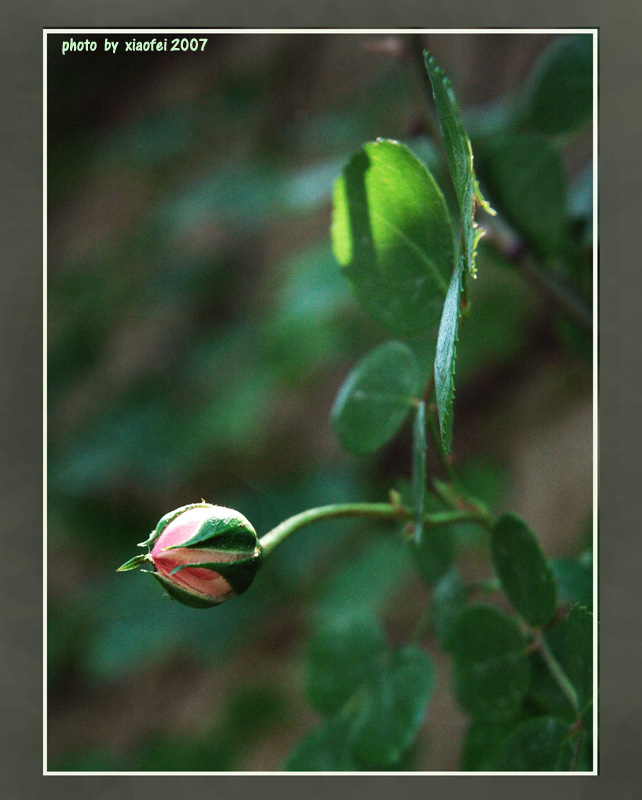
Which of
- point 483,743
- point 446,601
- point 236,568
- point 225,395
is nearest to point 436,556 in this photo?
point 446,601

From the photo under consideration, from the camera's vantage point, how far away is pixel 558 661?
0.50m

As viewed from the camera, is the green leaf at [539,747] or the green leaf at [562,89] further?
the green leaf at [562,89]

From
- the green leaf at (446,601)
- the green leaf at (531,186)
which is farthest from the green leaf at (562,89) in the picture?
the green leaf at (446,601)

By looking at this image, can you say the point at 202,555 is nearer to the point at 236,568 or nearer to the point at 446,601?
the point at 236,568

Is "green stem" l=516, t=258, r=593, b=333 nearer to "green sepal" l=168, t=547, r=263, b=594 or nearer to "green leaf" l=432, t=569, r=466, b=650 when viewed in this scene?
"green leaf" l=432, t=569, r=466, b=650

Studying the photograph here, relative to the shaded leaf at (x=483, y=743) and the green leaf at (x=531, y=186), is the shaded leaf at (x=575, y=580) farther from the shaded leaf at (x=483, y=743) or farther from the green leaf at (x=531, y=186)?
the green leaf at (x=531, y=186)

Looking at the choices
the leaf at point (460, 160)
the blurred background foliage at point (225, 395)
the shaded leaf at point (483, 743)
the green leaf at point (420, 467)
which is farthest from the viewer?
the blurred background foliage at point (225, 395)

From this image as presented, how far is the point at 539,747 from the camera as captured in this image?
0.46 m

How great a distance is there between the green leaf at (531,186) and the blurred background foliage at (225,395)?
1.99 ft

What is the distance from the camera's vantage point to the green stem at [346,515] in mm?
397

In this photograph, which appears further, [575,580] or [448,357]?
[575,580]

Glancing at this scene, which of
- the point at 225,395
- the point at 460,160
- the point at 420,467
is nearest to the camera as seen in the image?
the point at 460,160

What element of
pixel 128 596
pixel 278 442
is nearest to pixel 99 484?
pixel 128 596

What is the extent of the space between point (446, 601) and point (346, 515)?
219 mm
